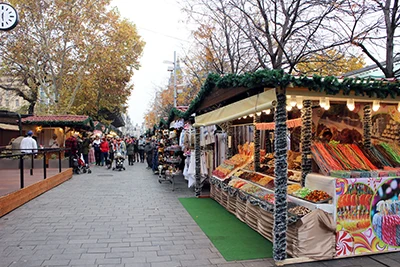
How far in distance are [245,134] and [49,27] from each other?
15.6 meters

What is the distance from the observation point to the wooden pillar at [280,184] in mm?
4504

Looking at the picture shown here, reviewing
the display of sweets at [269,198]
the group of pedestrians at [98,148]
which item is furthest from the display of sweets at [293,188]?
the group of pedestrians at [98,148]

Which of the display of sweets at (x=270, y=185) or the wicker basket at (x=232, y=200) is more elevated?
the display of sweets at (x=270, y=185)

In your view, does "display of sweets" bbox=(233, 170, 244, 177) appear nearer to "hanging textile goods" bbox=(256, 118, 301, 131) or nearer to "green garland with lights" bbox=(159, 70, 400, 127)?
"hanging textile goods" bbox=(256, 118, 301, 131)

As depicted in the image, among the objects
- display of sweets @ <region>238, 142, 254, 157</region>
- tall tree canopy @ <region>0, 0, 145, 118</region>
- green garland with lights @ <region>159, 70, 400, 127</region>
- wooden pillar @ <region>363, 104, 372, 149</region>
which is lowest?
display of sweets @ <region>238, 142, 254, 157</region>

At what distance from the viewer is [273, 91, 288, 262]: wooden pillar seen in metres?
4.50

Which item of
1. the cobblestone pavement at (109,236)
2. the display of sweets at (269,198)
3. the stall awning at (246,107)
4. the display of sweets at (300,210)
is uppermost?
the stall awning at (246,107)

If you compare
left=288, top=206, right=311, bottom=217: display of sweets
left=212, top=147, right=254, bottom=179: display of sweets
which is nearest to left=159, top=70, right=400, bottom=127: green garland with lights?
left=288, top=206, right=311, bottom=217: display of sweets

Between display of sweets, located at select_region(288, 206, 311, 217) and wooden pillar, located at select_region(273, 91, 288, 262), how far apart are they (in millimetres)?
297

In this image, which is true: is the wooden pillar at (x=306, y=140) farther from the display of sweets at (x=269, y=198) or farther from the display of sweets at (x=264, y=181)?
the display of sweets at (x=264, y=181)

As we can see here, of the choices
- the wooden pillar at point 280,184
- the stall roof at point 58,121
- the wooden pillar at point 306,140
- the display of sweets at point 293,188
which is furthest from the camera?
the stall roof at point 58,121

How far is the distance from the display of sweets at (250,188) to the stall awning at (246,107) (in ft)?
5.08

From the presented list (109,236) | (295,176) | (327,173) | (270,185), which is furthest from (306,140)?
(109,236)

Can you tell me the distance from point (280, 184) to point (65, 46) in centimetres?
1937
